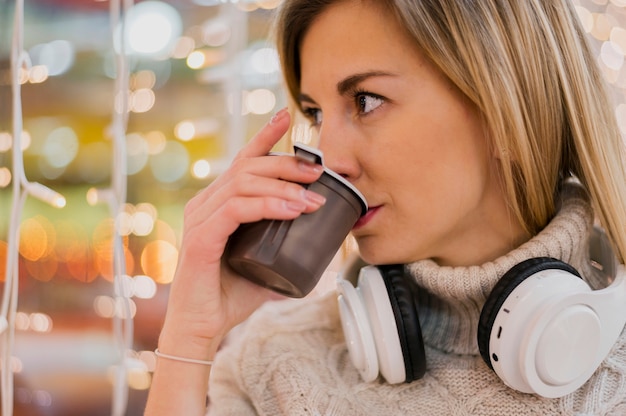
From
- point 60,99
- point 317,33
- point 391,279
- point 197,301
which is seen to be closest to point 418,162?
point 391,279

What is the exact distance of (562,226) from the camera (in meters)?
1.02

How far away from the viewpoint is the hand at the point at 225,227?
2.85 feet

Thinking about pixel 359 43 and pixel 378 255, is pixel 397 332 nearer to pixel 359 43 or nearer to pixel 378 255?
pixel 378 255

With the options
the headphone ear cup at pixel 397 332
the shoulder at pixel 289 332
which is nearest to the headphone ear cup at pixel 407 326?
the headphone ear cup at pixel 397 332

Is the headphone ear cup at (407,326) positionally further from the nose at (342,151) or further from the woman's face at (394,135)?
the nose at (342,151)

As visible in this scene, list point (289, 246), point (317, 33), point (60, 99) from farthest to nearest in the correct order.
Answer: point (60, 99) → point (317, 33) → point (289, 246)

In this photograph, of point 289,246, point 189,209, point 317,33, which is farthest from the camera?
point 317,33

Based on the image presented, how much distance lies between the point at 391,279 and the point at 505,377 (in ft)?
0.74

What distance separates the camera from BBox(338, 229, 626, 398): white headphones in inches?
33.7

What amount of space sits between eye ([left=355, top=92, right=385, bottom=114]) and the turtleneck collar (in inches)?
10.7

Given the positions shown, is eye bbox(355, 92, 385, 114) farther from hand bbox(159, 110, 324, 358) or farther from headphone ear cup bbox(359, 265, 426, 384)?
headphone ear cup bbox(359, 265, 426, 384)

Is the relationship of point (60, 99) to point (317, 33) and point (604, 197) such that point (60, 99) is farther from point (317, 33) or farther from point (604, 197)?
point (604, 197)

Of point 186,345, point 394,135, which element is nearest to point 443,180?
point 394,135

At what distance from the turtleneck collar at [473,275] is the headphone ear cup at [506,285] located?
0.08 m
